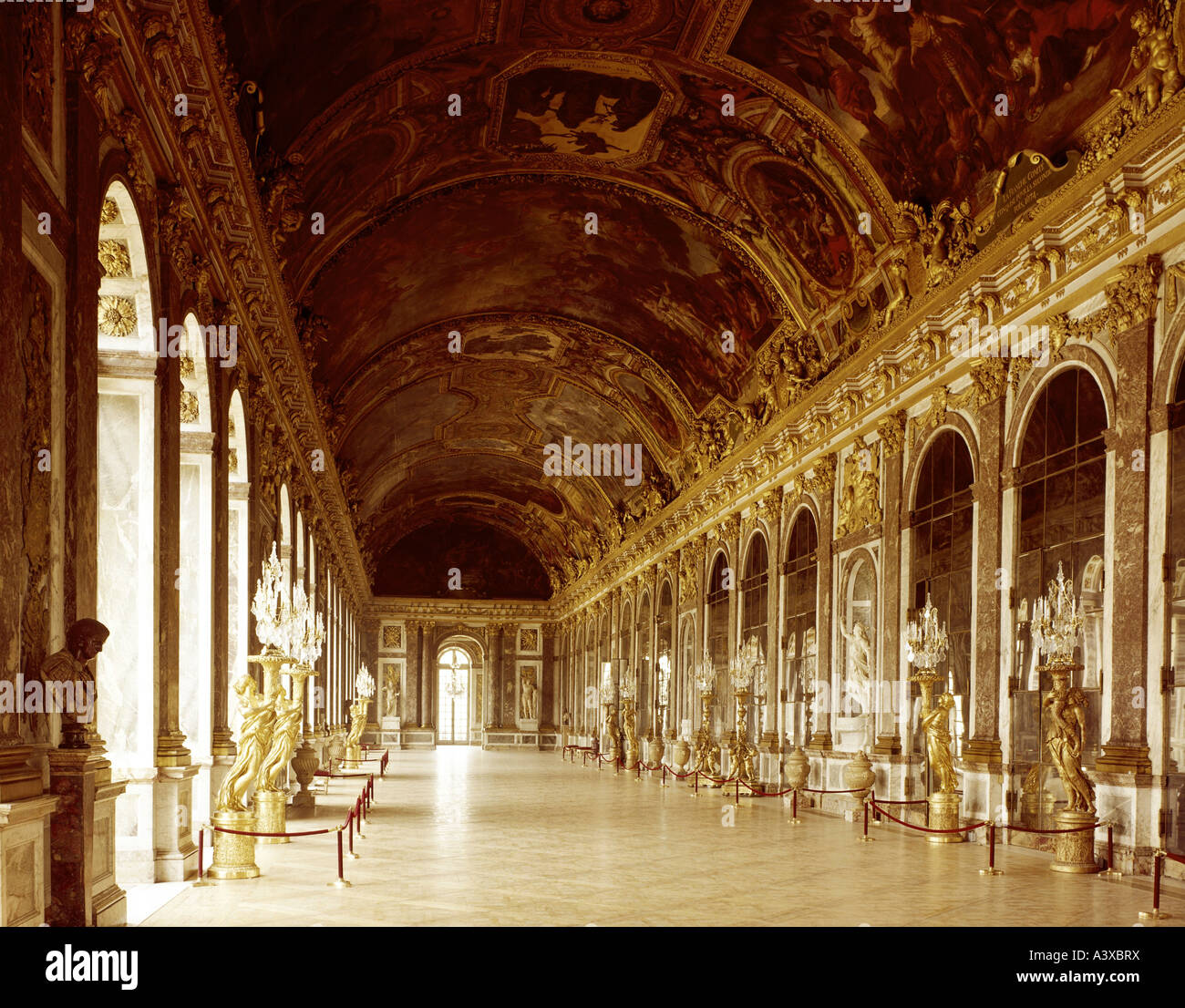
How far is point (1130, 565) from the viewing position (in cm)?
1288

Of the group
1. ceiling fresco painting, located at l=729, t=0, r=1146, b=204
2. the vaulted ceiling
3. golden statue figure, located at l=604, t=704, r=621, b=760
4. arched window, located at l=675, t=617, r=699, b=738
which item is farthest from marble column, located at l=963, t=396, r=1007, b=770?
golden statue figure, located at l=604, t=704, r=621, b=760

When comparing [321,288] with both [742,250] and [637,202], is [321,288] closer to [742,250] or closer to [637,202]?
[637,202]

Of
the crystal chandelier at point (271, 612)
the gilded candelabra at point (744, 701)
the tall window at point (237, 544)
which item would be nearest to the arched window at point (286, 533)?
the tall window at point (237, 544)

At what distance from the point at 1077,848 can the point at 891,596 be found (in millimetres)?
7086

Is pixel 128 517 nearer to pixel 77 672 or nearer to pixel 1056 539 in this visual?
pixel 77 672

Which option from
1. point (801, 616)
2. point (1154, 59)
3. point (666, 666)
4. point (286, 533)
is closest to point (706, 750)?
point (801, 616)

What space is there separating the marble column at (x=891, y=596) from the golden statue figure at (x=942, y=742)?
112 inches

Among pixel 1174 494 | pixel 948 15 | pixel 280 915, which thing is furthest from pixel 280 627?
pixel 948 15

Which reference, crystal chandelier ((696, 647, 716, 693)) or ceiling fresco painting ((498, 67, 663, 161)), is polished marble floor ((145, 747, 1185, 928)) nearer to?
crystal chandelier ((696, 647, 716, 693))

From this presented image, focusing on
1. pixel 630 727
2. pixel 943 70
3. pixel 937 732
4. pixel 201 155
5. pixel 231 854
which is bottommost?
pixel 630 727

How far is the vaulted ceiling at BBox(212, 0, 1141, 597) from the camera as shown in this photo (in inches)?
617

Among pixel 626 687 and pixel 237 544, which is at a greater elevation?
pixel 237 544

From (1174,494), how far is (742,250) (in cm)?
1241

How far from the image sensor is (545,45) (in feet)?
60.6
